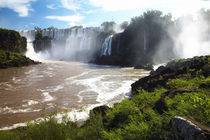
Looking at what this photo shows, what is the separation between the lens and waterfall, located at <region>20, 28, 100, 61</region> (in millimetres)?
64188

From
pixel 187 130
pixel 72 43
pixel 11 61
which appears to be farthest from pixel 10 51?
pixel 187 130

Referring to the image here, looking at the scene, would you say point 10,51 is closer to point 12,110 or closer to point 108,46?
point 108,46

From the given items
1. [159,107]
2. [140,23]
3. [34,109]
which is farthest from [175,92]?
[140,23]

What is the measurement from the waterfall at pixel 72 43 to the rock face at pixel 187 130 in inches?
2363

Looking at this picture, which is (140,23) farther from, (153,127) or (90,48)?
(153,127)

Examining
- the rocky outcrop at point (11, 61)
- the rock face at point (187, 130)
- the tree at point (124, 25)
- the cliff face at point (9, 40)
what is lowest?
the rock face at point (187, 130)

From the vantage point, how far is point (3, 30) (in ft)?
123

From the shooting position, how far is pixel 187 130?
2.31 m

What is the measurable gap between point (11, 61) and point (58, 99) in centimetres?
2763

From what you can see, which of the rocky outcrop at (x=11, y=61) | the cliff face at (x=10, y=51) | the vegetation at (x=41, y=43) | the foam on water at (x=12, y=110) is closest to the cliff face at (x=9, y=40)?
the cliff face at (x=10, y=51)

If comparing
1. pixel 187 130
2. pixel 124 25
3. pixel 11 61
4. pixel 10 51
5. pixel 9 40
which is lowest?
pixel 187 130

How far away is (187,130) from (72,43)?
71938 mm

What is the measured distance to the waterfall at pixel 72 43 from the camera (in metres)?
64.2

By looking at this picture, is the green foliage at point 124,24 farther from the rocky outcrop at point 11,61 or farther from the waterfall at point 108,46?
the rocky outcrop at point 11,61
